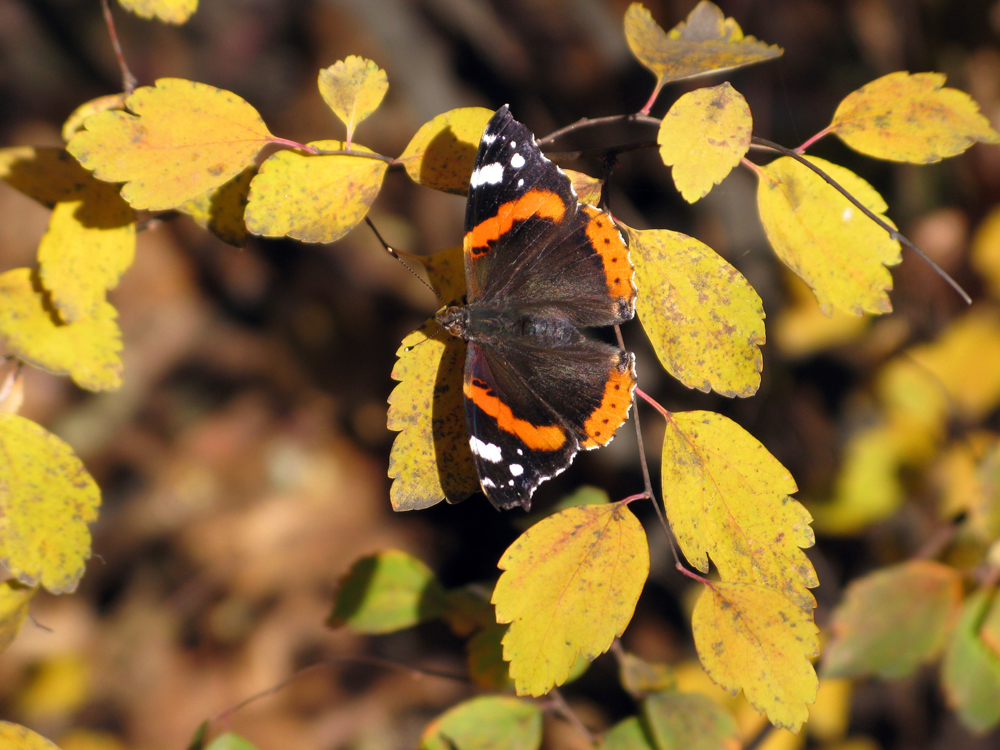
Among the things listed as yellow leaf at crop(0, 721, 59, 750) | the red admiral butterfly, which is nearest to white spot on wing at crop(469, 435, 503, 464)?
the red admiral butterfly

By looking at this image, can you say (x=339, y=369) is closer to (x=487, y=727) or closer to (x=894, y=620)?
(x=487, y=727)

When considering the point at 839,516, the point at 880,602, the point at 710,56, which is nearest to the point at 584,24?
the point at 710,56

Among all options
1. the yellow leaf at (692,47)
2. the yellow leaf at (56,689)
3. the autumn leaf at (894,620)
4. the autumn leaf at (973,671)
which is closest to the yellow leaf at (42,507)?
the yellow leaf at (692,47)

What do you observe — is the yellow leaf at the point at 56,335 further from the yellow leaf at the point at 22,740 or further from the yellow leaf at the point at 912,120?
the yellow leaf at the point at 912,120

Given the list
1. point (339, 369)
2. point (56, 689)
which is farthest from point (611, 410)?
point (56, 689)

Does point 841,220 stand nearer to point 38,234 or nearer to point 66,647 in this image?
point 66,647
